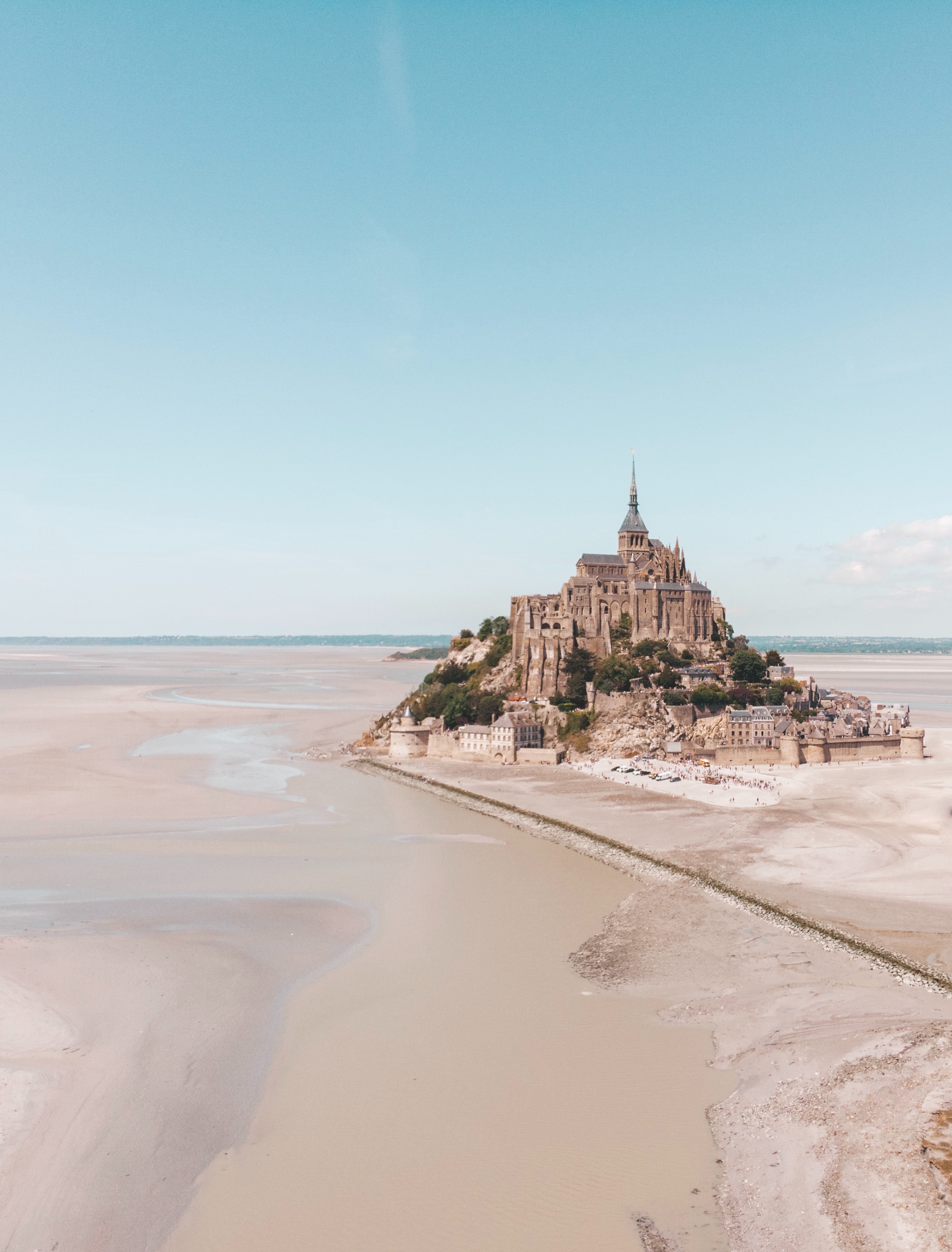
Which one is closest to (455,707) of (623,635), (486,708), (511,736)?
(486,708)

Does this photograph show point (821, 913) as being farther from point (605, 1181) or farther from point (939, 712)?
point (939, 712)

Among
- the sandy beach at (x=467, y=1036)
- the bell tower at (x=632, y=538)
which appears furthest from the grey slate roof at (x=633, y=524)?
the sandy beach at (x=467, y=1036)

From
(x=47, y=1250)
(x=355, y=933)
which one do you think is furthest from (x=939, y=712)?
(x=47, y=1250)

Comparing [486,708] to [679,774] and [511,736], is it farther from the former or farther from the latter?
[679,774]

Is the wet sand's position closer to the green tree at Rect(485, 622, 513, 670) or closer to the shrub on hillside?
the shrub on hillside

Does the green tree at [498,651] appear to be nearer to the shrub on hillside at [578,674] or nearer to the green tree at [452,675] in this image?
the green tree at [452,675]

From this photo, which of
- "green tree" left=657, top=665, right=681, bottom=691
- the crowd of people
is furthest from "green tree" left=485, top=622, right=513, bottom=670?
the crowd of people

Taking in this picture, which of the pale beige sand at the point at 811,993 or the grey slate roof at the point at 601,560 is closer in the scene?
the pale beige sand at the point at 811,993
